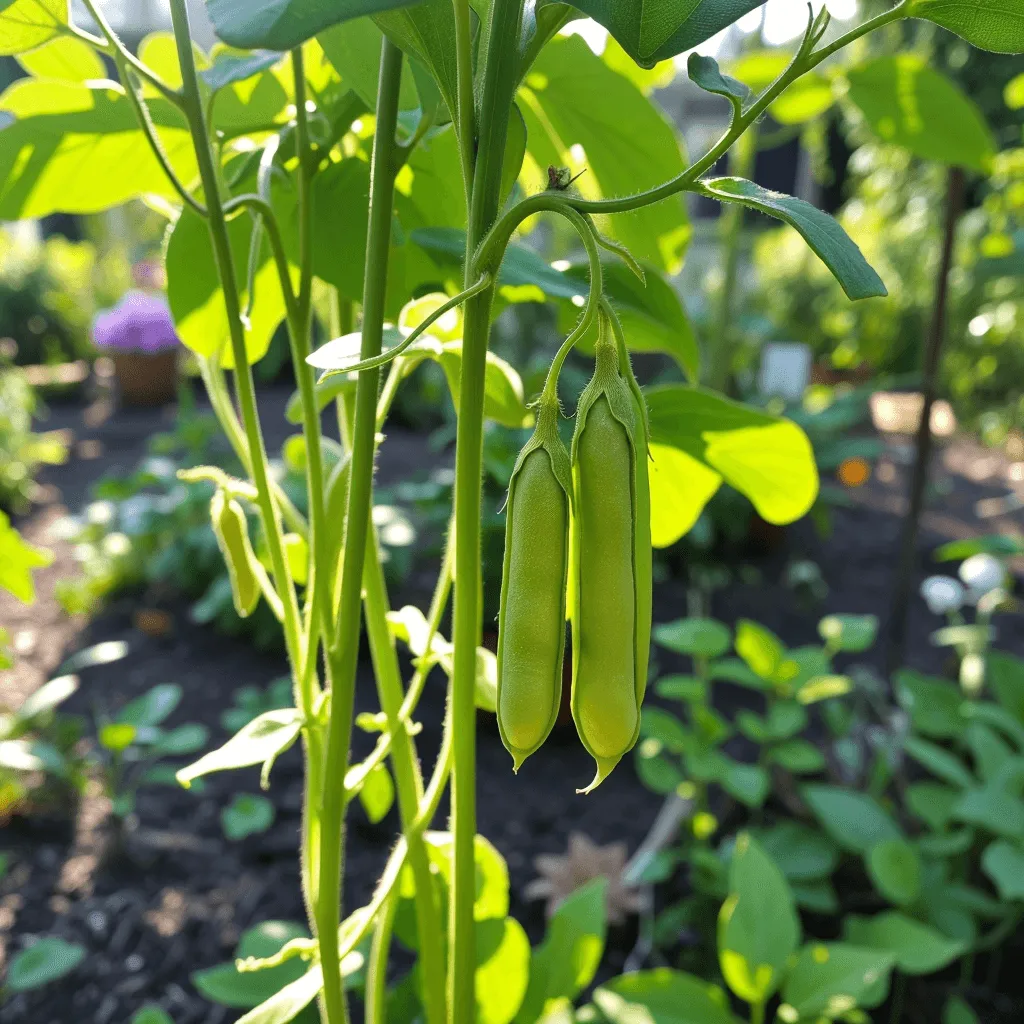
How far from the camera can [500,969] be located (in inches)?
23.4

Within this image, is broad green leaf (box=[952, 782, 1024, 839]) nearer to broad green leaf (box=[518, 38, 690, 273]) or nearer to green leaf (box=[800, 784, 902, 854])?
green leaf (box=[800, 784, 902, 854])

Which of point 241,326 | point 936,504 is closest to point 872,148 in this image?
point 936,504

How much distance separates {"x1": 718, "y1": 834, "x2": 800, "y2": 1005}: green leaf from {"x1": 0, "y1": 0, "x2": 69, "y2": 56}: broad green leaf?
2.55 ft

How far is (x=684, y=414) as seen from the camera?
0.43 m

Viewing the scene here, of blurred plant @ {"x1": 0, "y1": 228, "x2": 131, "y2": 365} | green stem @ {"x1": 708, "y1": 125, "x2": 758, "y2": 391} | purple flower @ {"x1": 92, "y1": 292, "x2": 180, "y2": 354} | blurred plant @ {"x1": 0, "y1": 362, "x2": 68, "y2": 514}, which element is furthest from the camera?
blurred plant @ {"x1": 0, "y1": 228, "x2": 131, "y2": 365}

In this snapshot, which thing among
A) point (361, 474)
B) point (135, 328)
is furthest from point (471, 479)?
point (135, 328)

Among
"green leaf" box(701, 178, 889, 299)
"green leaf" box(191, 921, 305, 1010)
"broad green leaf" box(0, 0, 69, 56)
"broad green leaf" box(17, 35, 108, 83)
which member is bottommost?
"green leaf" box(191, 921, 305, 1010)

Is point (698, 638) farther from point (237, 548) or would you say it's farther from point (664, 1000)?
point (237, 548)

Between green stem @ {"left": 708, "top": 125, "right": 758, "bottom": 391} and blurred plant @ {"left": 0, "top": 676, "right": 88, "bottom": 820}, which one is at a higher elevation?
green stem @ {"left": 708, "top": 125, "right": 758, "bottom": 391}

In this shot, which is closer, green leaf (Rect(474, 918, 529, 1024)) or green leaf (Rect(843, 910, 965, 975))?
green leaf (Rect(474, 918, 529, 1024))

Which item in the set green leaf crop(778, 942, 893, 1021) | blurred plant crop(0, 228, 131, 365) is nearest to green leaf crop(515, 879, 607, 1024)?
green leaf crop(778, 942, 893, 1021)

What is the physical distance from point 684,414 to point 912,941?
696mm

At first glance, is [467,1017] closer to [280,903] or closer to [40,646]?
[280,903]

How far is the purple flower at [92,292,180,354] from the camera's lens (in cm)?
354
